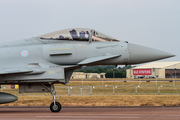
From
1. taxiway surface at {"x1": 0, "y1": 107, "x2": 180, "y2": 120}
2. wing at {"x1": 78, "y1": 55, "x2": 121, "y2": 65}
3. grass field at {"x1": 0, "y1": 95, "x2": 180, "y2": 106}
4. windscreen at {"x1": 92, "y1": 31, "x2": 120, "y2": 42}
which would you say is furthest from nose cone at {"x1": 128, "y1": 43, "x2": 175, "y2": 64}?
grass field at {"x1": 0, "y1": 95, "x2": 180, "y2": 106}

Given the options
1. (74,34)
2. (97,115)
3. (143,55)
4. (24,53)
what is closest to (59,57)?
(74,34)

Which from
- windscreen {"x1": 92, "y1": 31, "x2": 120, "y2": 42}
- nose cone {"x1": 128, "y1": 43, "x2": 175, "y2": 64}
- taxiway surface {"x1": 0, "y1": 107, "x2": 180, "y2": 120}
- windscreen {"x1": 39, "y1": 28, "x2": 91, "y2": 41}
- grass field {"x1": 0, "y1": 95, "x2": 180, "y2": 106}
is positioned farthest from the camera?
grass field {"x1": 0, "y1": 95, "x2": 180, "y2": 106}

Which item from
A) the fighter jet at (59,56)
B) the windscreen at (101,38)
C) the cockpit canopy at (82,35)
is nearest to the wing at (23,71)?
the fighter jet at (59,56)

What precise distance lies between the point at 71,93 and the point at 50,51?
13868 millimetres

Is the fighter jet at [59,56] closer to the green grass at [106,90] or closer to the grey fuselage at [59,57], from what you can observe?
the grey fuselage at [59,57]

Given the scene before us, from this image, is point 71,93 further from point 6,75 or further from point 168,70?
point 168,70

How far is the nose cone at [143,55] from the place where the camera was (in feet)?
37.7

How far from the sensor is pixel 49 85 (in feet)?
41.5

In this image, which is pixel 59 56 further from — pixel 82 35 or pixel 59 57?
pixel 82 35

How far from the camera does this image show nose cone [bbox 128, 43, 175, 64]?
11.5 metres

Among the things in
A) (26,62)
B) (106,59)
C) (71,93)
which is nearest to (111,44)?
(106,59)

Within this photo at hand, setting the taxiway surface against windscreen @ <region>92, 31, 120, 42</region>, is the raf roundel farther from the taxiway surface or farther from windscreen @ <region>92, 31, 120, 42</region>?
windscreen @ <region>92, 31, 120, 42</region>

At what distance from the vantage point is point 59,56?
1209 cm

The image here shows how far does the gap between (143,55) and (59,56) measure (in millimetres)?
3597
